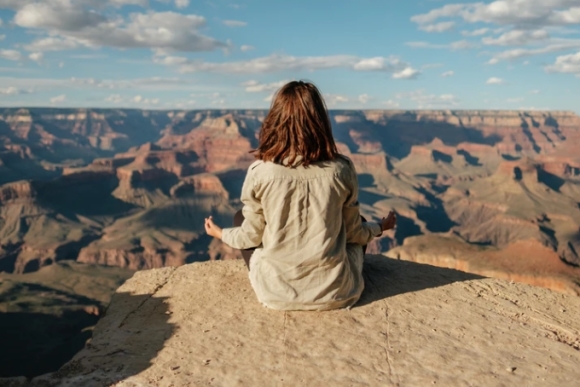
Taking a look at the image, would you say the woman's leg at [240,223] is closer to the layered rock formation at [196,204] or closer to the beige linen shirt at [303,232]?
the beige linen shirt at [303,232]

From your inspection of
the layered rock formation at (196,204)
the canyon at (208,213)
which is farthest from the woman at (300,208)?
the layered rock formation at (196,204)

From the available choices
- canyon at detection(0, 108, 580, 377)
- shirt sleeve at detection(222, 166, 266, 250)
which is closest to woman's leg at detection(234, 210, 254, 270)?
shirt sleeve at detection(222, 166, 266, 250)

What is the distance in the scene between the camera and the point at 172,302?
7.17m

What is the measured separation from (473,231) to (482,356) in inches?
4714

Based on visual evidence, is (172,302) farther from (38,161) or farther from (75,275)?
(38,161)

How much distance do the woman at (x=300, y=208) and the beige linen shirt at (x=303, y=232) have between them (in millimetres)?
11

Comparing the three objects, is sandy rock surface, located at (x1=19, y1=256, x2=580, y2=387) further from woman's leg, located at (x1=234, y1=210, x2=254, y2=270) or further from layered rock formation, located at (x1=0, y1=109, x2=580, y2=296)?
layered rock formation, located at (x1=0, y1=109, x2=580, y2=296)

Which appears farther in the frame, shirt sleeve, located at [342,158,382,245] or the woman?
shirt sleeve, located at [342,158,382,245]

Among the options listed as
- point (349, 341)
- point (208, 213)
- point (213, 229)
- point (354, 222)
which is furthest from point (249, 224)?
point (208, 213)

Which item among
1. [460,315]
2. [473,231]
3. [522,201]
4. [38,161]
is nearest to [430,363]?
[460,315]

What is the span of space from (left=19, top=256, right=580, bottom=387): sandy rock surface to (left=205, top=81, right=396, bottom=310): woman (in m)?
0.52

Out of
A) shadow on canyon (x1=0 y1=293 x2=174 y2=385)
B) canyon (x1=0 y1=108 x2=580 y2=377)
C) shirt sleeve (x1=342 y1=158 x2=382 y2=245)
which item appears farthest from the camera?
canyon (x1=0 y1=108 x2=580 y2=377)

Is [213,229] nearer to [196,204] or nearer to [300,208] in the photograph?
A: [300,208]

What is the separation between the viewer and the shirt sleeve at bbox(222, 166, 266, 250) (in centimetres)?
496
